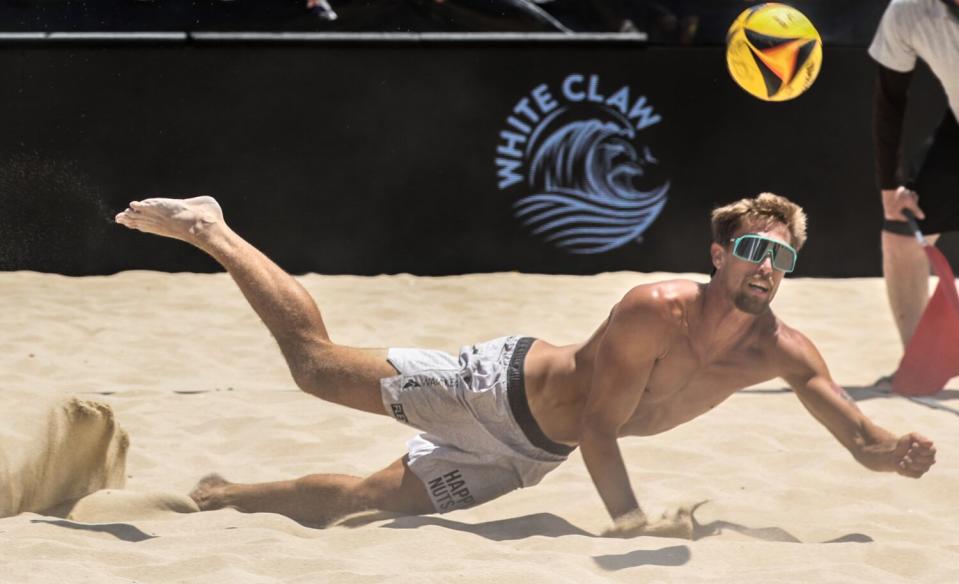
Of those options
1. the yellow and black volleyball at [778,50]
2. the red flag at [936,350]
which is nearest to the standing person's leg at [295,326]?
the yellow and black volleyball at [778,50]

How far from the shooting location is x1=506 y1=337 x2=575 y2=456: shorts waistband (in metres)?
3.83

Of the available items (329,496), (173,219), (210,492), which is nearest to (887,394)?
(329,496)

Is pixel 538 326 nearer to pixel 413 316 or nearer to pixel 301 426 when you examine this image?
pixel 413 316

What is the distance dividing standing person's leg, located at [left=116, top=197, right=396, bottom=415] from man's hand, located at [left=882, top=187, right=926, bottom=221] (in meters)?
2.83

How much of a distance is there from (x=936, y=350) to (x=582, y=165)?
9.97 feet

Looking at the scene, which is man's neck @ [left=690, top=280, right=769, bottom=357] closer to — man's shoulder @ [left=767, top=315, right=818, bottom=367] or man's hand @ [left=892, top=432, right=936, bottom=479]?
man's shoulder @ [left=767, top=315, right=818, bottom=367]

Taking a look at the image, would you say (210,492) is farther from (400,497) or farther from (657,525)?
(657,525)

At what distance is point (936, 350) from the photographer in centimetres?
567

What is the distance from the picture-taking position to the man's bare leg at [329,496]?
155 inches

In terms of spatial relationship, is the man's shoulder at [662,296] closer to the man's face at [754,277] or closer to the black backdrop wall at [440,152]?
the man's face at [754,277]

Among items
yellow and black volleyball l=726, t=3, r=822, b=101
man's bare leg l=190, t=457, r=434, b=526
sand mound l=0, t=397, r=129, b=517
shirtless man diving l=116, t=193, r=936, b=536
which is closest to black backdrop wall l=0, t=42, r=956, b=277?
yellow and black volleyball l=726, t=3, r=822, b=101

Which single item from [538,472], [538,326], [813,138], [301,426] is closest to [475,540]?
[538,472]

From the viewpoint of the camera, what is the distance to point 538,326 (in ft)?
22.5

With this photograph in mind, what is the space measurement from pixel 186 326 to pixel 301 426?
6.26 feet
